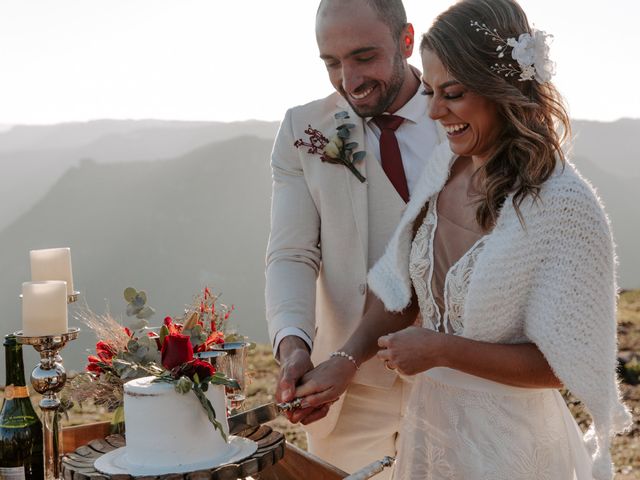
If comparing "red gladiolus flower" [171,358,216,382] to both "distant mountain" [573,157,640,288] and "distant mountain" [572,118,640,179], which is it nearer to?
"distant mountain" [573,157,640,288]

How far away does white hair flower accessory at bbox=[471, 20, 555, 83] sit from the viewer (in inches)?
75.3

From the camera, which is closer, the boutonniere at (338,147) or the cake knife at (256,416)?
the cake knife at (256,416)

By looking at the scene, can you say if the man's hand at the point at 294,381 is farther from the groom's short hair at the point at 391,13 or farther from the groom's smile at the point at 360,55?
the groom's short hair at the point at 391,13

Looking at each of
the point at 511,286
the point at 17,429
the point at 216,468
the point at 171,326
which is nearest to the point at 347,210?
the point at 171,326

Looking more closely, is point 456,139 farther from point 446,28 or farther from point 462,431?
point 462,431

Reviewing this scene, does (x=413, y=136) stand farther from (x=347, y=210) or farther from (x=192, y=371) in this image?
(x=192, y=371)

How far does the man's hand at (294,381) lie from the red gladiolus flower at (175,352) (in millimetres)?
352

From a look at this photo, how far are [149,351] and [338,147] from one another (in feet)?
3.16

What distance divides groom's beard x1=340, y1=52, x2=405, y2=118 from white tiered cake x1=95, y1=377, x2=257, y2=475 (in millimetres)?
1253

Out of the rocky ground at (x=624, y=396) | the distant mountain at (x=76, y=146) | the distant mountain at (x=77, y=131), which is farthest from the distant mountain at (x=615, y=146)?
the distant mountain at (x=77, y=131)

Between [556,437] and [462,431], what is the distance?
232 mm

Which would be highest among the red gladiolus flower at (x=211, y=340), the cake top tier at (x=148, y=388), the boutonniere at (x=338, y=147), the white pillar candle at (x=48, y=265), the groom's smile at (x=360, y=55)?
the groom's smile at (x=360, y=55)

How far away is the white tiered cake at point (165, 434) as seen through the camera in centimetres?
188

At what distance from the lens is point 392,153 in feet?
8.95
